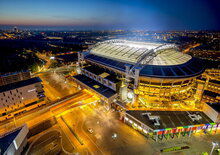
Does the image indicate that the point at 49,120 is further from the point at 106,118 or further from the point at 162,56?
the point at 162,56

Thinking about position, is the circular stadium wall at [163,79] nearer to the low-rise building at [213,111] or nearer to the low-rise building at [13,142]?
the low-rise building at [213,111]

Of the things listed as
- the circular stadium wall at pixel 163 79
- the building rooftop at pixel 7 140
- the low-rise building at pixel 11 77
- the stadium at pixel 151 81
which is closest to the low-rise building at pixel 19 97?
the building rooftop at pixel 7 140

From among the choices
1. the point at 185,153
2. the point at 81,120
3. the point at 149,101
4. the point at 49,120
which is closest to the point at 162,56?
the point at 149,101

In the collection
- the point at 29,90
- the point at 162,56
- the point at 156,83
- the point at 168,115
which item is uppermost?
the point at 162,56

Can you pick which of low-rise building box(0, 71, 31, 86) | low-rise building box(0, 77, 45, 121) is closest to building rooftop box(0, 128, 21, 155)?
low-rise building box(0, 77, 45, 121)

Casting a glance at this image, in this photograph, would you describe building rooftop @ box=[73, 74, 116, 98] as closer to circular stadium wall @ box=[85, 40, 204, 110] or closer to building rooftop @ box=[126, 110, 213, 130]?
circular stadium wall @ box=[85, 40, 204, 110]

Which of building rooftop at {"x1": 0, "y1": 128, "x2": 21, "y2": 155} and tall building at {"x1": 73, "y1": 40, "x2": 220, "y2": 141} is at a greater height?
tall building at {"x1": 73, "y1": 40, "x2": 220, "y2": 141}

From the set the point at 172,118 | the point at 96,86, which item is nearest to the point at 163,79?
the point at 172,118

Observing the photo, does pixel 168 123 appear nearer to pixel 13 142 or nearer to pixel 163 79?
pixel 163 79
